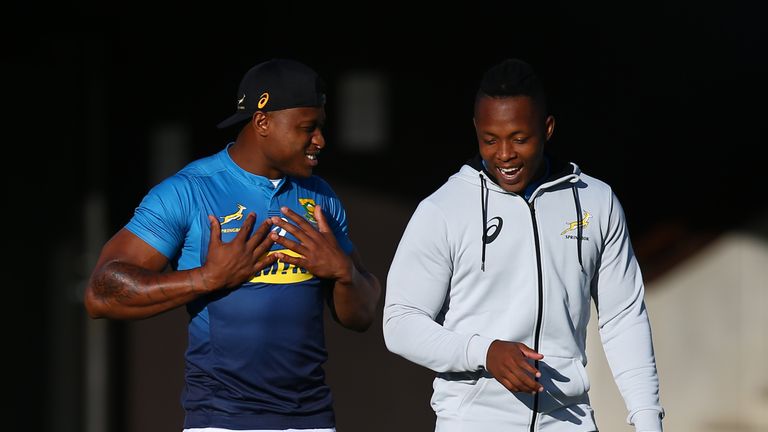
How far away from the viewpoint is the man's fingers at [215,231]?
153 inches

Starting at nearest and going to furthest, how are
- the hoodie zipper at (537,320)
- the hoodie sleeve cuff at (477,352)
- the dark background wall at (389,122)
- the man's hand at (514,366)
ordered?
the man's hand at (514,366) → the hoodie sleeve cuff at (477,352) → the hoodie zipper at (537,320) → the dark background wall at (389,122)

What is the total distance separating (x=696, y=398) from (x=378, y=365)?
1.74 metres

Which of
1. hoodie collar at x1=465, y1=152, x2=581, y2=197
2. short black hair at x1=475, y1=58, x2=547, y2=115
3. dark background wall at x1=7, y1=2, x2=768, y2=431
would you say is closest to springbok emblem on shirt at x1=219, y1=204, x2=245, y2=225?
hoodie collar at x1=465, y1=152, x2=581, y2=197

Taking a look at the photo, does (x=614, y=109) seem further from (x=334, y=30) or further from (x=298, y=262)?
(x=298, y=262)

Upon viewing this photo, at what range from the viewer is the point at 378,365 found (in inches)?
282

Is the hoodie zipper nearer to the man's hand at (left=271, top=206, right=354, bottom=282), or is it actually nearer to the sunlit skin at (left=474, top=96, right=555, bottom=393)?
the sunlit skin at (left=474, top=96, right=555, bottom=393)

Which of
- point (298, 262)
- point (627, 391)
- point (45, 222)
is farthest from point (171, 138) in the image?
point (627, 391)

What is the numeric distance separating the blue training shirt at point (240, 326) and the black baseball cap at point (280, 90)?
0.26 meters

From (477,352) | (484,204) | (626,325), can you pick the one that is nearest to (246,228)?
(484,204)

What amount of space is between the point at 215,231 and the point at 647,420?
4.35ft

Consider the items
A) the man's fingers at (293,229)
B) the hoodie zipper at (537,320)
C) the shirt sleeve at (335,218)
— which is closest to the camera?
the hoodie zipper at (537,320)

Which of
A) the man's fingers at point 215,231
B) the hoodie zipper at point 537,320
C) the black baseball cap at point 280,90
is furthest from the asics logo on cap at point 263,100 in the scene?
the hoodie zipper at point 537,320

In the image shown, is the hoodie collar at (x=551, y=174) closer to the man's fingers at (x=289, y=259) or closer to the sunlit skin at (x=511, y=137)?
the sunlit skin at (x=511, y=137)

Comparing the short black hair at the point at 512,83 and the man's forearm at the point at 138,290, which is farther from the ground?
the short black hair at the point at 512,83
